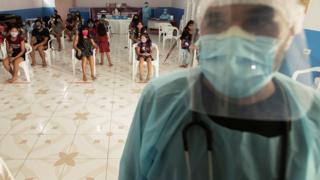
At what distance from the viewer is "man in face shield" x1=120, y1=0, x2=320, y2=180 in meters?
0.61

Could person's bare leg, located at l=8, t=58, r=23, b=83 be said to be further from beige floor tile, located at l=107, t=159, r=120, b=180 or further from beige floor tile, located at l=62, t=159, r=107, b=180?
beige floor tile, located at l=107, t=159, r=120, b=180

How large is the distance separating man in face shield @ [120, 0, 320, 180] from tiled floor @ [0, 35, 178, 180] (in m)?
1.64

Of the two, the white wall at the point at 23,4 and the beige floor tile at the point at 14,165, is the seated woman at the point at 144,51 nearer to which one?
the beige floor tile at the point at 14,165

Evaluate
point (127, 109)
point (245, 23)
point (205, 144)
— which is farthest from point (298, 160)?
point (127, 109)

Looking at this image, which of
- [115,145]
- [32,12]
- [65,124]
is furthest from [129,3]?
[115,145]

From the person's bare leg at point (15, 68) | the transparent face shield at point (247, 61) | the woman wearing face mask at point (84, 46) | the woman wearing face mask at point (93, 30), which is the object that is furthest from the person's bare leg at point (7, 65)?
the transparent face shield at point (247, 61)

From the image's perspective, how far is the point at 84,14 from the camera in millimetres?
10641

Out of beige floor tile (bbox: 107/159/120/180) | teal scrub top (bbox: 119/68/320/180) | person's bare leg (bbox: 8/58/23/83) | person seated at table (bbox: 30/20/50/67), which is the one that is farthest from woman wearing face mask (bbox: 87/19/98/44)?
teal scrub top (bbox: 119/68/320/180)

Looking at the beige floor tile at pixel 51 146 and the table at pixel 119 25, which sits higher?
the table at pixel 119 25

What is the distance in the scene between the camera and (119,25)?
985 cm

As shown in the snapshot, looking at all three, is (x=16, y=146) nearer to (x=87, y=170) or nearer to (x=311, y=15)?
(x=87, y=170)

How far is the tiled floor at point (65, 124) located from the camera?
2.29m

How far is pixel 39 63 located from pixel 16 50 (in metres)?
1.28

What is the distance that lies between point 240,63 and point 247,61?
2 centimetres
